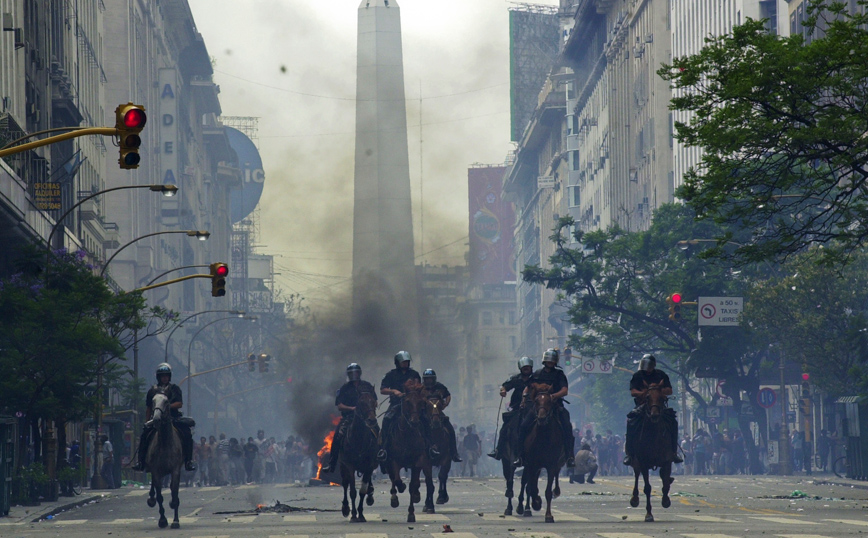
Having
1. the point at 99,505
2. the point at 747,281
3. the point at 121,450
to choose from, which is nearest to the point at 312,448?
the point at 121,450

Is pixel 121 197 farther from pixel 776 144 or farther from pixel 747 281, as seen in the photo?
pixel 776 144

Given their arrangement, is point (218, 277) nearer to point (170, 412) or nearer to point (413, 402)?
point (170, 412)

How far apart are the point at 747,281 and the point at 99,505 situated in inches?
1326

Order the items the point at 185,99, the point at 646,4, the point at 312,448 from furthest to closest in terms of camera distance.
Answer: the point at 185,99 → the point at 646,4 → the point at 312,448

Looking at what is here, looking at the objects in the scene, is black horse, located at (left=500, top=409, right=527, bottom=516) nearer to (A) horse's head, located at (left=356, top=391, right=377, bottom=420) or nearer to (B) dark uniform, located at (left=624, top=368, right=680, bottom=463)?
(B) dark uniform, located at (left=624, top=368, right=680, bottom=463)

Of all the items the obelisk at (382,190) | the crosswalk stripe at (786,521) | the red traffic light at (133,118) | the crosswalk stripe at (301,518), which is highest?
the obelisk at (382,190)

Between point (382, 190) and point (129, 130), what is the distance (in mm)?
94672

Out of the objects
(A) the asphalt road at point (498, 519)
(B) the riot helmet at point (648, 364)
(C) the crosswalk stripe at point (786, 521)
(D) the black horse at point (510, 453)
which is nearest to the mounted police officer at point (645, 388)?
(B) the riot helmet at point (648, 364)

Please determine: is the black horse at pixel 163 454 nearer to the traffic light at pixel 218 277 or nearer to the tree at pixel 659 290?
the traffic light at pixel 218 277

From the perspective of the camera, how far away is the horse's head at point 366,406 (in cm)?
2494

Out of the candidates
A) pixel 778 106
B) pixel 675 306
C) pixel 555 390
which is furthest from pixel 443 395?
pixel 675 306

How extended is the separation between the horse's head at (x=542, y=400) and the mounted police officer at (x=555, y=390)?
10 cm

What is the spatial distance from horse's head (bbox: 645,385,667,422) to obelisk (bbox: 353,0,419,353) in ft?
300

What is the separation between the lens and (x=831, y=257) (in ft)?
96.3
